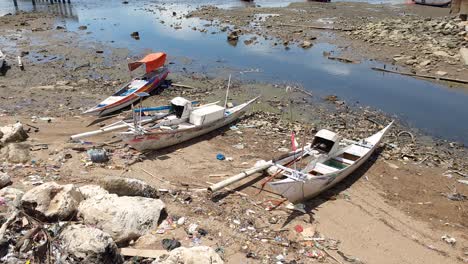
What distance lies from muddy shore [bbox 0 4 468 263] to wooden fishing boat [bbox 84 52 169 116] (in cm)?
59

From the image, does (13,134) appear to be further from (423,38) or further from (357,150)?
(423,38)

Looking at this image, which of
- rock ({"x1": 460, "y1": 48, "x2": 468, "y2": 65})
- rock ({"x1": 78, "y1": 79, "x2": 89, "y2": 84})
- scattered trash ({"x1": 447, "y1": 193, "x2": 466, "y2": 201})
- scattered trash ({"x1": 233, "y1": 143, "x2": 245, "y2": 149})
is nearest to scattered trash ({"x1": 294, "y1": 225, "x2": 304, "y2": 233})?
scattered trash ({"x1": 233, "y1": 143, "x2": 245, "y2": 149})

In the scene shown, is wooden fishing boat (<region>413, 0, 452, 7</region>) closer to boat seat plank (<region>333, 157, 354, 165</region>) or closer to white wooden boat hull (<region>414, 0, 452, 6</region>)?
white wooden boat hull (<region>414, 0, 452, 6</region>)

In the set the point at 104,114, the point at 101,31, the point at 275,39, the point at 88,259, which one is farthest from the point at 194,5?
the point at 88,259

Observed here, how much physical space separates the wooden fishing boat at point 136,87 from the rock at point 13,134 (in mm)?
2208

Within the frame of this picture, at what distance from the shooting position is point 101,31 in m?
29.6

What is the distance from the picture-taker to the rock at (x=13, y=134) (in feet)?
35.1

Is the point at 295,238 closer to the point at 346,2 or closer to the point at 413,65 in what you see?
the point at 413,65

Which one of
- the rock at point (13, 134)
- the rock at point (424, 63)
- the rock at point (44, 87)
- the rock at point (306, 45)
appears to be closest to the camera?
the rock at point (13, 134)

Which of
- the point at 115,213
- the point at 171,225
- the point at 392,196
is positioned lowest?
the point at 392,196

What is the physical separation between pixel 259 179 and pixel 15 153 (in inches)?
252

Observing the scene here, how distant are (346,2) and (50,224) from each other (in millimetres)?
43051

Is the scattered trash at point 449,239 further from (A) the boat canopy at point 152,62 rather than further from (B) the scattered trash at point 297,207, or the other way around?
(A) the boat canopy at point 152,62

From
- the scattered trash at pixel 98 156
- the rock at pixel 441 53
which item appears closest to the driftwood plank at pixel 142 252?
the scattered trash at pixel 98 156
